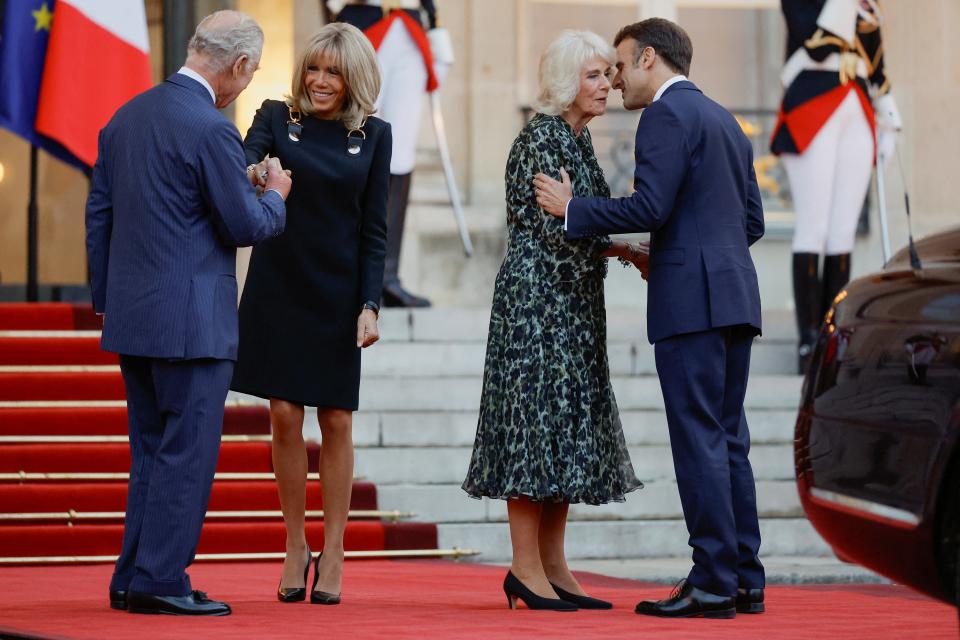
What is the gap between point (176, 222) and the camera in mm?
5402

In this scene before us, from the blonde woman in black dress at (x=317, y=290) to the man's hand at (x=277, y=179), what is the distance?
0.57 feet

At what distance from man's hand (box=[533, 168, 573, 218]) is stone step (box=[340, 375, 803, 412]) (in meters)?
3.10

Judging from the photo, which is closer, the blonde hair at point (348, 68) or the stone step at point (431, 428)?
the blonde hair at point (348, 68)

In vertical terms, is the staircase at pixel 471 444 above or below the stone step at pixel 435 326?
below

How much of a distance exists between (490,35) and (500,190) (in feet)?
3.44

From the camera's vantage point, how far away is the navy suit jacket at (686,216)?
5.53 m

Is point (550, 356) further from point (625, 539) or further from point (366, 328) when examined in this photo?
point (625, 539)

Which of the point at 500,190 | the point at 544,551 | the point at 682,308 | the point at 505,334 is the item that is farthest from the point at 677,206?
the point at 500,190

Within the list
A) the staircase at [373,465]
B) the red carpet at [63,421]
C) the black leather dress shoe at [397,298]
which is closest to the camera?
the staircase at [373,465]

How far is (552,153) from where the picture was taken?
5785 millimetres

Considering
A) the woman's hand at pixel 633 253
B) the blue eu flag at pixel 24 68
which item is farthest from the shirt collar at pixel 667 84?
the blue eu flag at pixel 24 68

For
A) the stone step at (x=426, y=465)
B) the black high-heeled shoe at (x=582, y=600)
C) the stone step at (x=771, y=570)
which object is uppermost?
the stone step at (x=426, y=465)

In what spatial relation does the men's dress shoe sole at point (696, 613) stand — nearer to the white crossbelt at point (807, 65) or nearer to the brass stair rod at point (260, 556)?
the brass stair rod at point (260, 556)

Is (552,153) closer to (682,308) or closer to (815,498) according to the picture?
(682,308)
